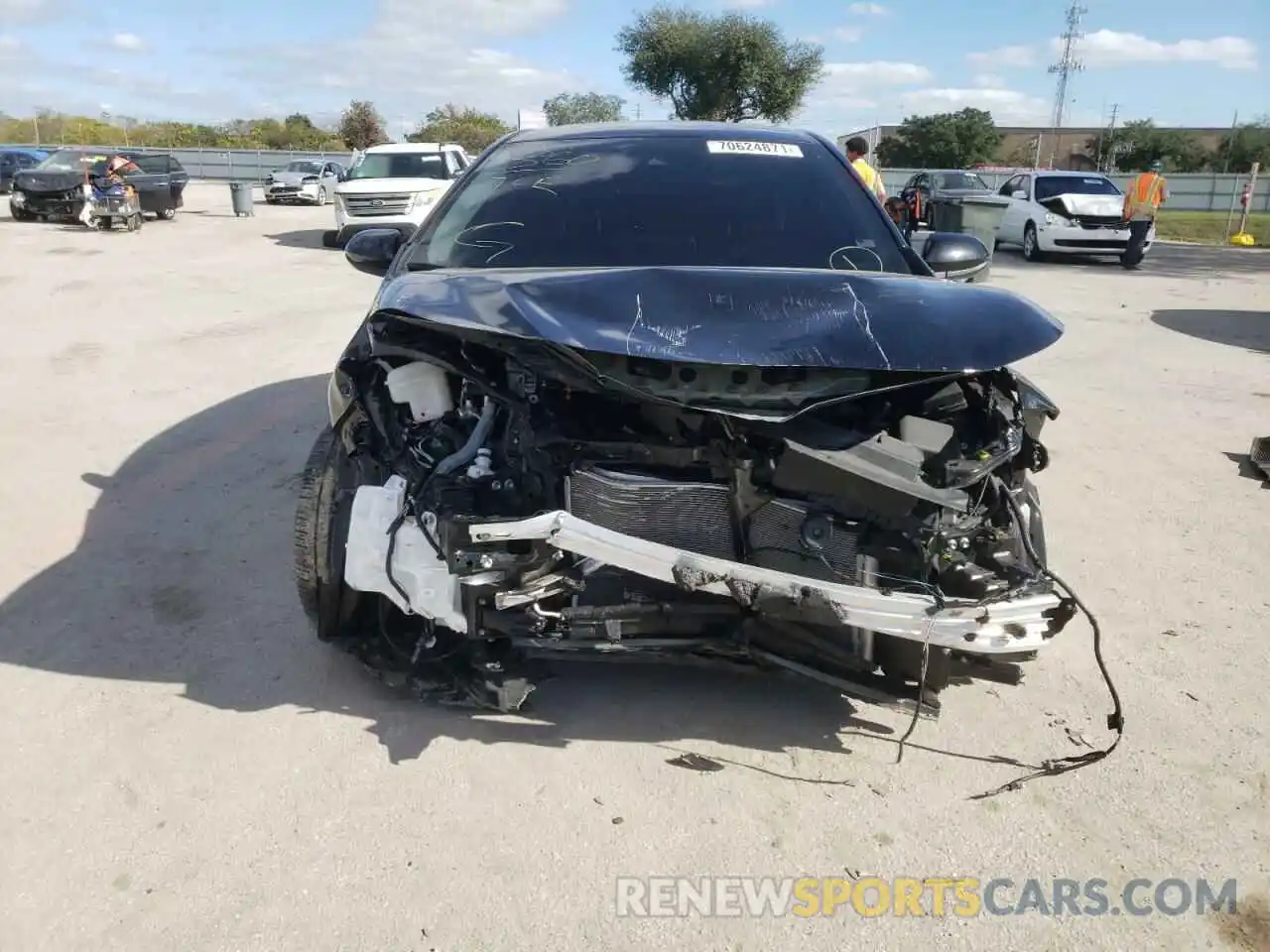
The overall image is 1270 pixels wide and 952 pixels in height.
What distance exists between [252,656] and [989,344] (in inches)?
105

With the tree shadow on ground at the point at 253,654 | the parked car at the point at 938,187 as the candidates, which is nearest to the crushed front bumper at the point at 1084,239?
the parked car at the point at 938,187

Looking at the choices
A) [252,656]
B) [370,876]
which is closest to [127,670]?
[252,656]

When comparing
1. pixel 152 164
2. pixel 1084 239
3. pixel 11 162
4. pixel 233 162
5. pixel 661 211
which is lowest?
pixel 1084 239

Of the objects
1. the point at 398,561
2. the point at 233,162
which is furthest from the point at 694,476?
the point at 233,162

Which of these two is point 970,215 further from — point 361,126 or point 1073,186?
point 361,126

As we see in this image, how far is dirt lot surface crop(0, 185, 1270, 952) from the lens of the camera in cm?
229

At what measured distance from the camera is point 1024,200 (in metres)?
17.5

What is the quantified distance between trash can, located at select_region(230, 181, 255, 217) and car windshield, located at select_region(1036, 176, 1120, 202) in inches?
682

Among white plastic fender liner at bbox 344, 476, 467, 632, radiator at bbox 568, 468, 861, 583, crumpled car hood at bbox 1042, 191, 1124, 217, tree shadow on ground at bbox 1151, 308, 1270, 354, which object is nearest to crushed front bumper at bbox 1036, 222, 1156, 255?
crumpled car hood at bbox 1042, 191, 1124, 217

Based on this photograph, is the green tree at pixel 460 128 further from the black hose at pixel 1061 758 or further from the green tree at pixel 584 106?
the black hose at pixel 1061 758

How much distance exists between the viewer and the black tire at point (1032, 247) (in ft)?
55.5

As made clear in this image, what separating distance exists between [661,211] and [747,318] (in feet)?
4.26

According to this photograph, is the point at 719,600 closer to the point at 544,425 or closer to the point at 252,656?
the point at 544,425

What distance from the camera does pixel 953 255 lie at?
379cm
